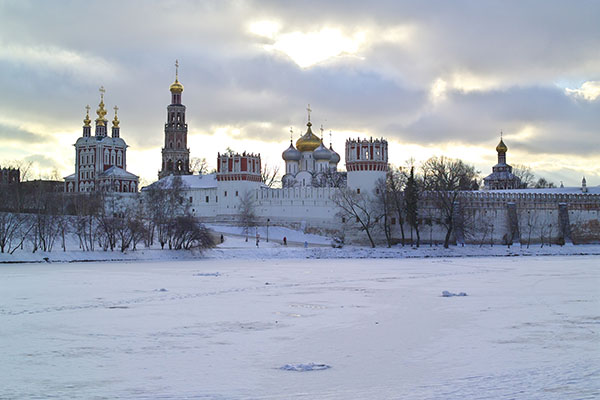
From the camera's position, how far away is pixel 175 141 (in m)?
84.7

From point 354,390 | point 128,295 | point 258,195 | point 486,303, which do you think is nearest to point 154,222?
point 258,195

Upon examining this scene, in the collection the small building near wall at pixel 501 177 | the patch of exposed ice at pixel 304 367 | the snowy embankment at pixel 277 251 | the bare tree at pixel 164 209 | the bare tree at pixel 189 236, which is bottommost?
the patch of exposed ice at pixel 304 367

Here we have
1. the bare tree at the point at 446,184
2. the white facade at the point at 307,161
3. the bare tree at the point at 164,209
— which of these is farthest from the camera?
the white facade at the point at 307,161

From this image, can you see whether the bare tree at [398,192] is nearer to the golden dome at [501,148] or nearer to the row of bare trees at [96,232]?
the row of bare trees at [96,232]

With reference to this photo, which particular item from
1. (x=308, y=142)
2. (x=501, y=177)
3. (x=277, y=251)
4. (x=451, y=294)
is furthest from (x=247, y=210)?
(x=451, y=294)

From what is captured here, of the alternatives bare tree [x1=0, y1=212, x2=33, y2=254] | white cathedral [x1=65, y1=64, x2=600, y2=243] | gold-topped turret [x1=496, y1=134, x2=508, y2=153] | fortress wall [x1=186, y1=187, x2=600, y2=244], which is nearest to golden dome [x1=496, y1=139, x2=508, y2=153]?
gold-topped turret [x1=496, y1=134, x2=508, y2=153]

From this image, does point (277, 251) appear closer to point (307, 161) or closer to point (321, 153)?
point (321, 153)

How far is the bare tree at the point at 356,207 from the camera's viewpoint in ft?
182

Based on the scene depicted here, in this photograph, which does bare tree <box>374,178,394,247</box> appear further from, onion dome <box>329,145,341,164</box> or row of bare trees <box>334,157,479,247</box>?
onion dome <box>329,145,341,164</box>

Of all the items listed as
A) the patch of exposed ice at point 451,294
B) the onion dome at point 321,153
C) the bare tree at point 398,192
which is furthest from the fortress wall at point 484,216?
the patch of exposed ice at point 451,294

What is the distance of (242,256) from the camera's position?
42.3 metres

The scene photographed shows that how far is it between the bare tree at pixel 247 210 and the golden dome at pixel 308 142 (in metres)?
12.1

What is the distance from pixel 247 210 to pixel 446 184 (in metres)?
16.3

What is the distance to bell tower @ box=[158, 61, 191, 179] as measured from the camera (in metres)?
83.8
